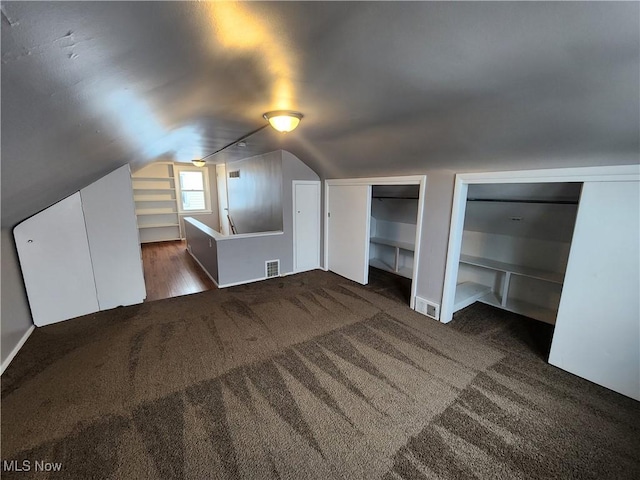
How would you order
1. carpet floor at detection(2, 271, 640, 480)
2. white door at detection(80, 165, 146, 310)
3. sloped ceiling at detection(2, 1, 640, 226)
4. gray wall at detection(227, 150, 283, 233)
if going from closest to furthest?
sloped ceiling at detection(2, 1, 640, 226) < carpet floor at detection(2, 271, 640, 480) < white door at detection(80, 165, 146, 310) < gray wall at detection(227, 150, 283, 233)

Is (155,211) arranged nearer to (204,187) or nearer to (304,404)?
(204,187)

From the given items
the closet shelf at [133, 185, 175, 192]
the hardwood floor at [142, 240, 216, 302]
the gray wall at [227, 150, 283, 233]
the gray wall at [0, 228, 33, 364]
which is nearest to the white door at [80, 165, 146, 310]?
the hardwood floor at [142, 240, 216, 302]

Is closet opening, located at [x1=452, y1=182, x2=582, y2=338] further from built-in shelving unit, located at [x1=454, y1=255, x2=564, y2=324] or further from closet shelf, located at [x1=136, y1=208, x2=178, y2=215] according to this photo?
closet shelf, located at [x1=136, y1=208, x2=178, y2=215]

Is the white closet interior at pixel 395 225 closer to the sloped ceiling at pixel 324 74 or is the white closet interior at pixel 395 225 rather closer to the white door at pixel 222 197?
the sloped ceiling at pixel 324 74

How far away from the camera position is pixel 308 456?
61.8 inches

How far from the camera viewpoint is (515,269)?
11.1ft

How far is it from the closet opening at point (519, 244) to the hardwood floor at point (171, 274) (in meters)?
3.92

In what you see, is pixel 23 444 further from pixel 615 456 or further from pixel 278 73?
pixel 615 456

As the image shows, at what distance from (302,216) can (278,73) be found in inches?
123

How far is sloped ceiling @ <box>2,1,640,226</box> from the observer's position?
0.90 metres

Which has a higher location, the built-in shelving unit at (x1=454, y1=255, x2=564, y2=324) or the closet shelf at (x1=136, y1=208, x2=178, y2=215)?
the closet shelf at (x1=136, y1=208, x2=178, y2=215)

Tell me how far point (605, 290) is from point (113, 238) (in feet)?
16.8

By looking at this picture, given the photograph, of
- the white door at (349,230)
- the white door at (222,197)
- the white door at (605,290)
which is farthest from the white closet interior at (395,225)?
the white door at (222,197)

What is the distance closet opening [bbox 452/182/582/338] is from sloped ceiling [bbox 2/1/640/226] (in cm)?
100
